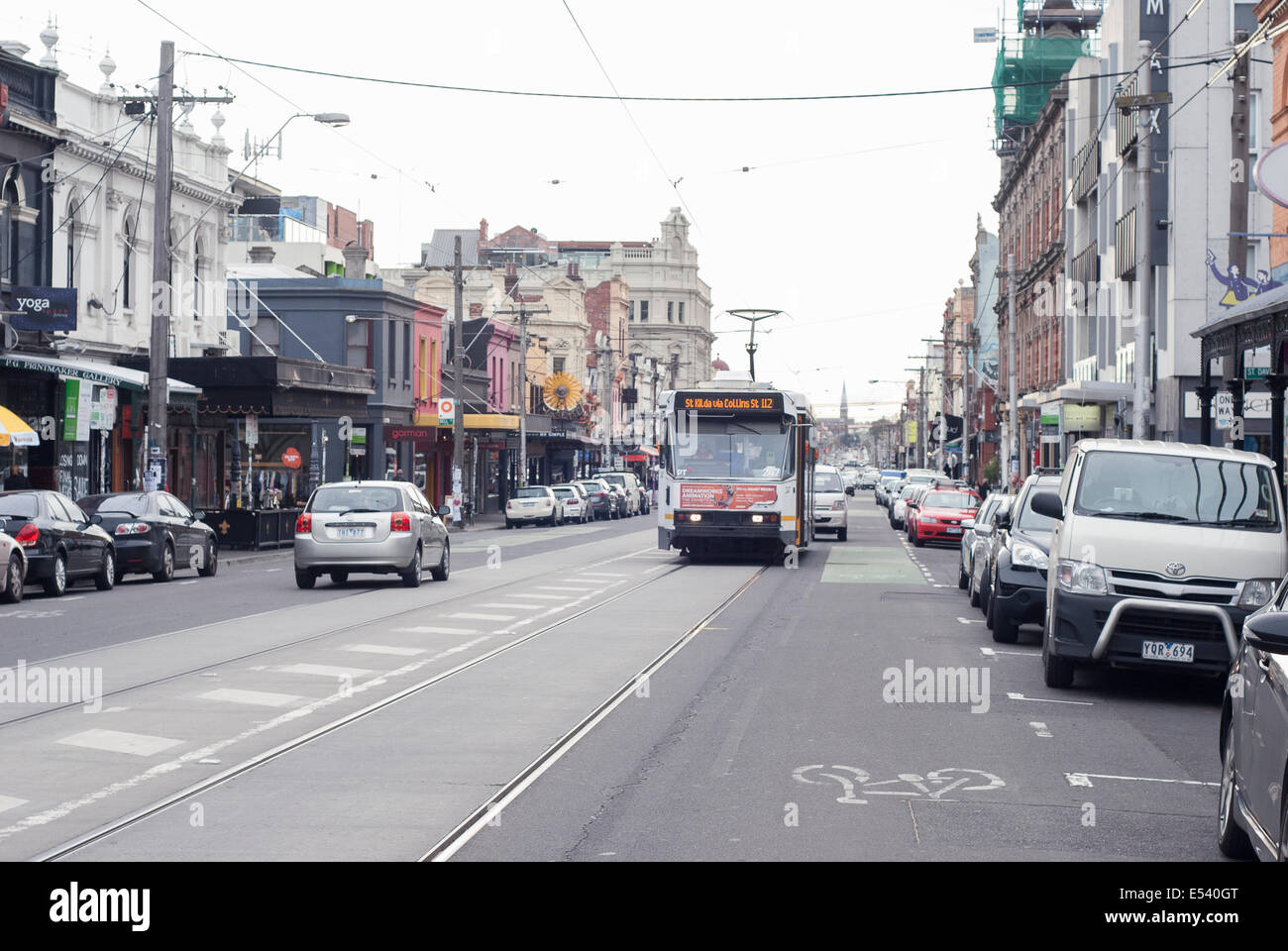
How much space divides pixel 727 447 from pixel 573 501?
109 ft

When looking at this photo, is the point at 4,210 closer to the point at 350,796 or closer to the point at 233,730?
the point at 233,730

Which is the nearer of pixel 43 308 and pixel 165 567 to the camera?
pixel 165 567

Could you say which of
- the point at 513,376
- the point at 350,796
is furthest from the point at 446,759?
the point at 513,376

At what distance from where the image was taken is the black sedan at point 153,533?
26.2 meters

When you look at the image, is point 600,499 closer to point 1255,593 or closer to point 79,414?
point 79,414

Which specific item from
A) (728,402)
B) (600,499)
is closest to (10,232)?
(728,402)

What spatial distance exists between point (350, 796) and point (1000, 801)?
340cm

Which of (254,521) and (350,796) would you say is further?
(254,521)

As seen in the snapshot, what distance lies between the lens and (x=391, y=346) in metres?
60.2

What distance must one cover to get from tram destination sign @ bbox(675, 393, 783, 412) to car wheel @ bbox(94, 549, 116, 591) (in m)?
10.2

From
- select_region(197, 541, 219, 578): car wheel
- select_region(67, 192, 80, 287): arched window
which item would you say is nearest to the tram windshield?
select_region(197, 541, 219, 578): car wheel

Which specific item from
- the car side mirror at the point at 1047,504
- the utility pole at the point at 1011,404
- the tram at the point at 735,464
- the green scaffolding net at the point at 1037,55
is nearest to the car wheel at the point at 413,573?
the tram at the point at 735,464

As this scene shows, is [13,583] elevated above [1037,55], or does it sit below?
below
